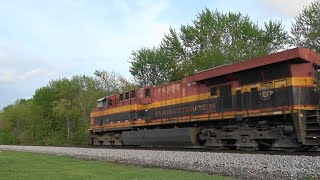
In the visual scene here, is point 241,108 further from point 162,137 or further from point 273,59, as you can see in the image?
point 162,137

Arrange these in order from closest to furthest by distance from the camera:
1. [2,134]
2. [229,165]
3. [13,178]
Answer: [13,178] → [229,165] → [2,134]

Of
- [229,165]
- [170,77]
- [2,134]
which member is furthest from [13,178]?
[2,134]

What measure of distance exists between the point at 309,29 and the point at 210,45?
9.92 metres

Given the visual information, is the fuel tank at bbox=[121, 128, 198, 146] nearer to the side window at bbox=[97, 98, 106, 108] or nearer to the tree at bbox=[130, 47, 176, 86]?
the side window at bbox=[97, 98, 106, 108]

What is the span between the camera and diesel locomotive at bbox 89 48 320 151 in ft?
45.7

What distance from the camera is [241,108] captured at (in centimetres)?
1602

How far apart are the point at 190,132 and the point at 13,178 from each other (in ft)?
35.9

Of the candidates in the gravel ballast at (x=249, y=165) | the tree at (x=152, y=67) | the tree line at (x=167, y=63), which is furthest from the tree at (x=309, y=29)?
the gravel ballast at (x=249, y=165)

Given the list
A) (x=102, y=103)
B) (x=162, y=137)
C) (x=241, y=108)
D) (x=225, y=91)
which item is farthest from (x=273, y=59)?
(x=102, y=103)

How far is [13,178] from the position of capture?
342 inches

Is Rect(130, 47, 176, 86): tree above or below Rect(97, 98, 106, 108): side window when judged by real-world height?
above

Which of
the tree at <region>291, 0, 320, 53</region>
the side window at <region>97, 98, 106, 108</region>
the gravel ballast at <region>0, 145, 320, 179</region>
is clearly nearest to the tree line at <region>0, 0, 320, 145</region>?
the tree at <region>291, 0, 320, 53</region>

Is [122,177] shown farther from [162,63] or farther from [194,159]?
[162,63]

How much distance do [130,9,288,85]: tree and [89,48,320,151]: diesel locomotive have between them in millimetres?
13403
